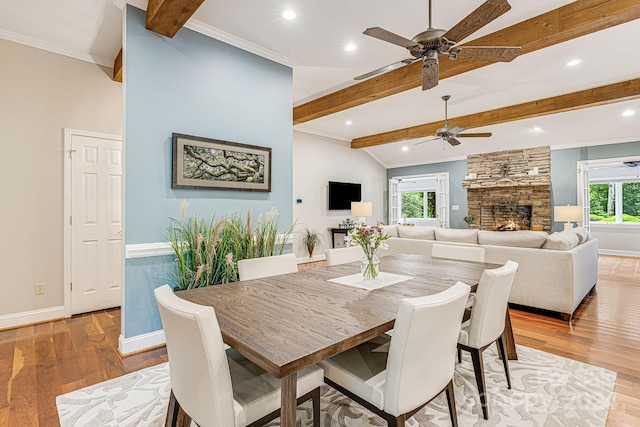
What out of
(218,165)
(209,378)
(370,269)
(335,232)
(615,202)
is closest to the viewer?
(209,378)

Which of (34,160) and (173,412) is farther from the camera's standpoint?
(34,160)

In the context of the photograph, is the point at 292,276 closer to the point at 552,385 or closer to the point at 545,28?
the point at 552,385

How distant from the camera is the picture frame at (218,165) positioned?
2.88 meters

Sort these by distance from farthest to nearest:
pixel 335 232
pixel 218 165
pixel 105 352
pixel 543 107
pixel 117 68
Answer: pixel 335 232 → pixel 543 107 → pixel 117 68 → pixel 218 165 → pixel 105 352

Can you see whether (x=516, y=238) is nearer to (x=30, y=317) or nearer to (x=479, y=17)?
(x=479, y=17)

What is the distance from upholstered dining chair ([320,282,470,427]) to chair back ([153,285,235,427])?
0.56 meters

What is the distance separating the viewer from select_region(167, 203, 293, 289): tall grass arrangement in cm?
275

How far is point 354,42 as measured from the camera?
3.32 m

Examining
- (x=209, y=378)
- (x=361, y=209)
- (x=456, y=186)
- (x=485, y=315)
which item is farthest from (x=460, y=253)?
(x=456, y=186)

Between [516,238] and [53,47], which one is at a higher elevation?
[53,47]

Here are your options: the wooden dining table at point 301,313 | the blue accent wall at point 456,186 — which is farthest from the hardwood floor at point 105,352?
the blue accent wall at point 456,186

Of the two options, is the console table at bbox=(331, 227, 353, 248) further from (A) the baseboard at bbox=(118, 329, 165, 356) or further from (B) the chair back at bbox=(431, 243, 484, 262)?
(A) the baseboard at bbox=(118, 329, 165, 356)

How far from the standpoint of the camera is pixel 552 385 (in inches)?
83.6

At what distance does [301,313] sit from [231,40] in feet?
9.67
